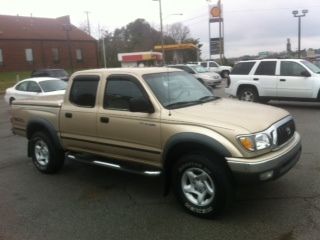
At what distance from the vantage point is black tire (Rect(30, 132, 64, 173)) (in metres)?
7.33

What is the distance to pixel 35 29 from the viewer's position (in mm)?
62125

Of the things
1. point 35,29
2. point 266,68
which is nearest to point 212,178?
point 266,68

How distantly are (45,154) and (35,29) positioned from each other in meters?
58.2

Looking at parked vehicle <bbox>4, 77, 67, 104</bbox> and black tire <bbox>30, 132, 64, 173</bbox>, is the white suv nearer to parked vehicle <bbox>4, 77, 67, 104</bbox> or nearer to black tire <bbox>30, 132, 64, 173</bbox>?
parked vehicle <bbox>4, 77, 67, 104</bbox>

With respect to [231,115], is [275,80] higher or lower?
lower

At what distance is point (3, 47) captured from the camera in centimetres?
5712

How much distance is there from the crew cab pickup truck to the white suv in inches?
359

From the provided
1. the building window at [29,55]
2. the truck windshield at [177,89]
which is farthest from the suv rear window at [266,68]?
the building window at [29,55]

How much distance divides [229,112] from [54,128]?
3.03 meters

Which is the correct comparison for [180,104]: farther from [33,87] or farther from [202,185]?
[33,87]

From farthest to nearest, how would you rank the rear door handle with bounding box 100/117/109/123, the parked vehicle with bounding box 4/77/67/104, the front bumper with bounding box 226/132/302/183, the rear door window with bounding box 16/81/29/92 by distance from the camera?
the rear door window with bounding box 16/81/29/92, the parked vehicle with bounding box 4/77/67/104, the rear door handle with bounding box 100/117/109/123, the front bumper with bounding box 226/132/302/183

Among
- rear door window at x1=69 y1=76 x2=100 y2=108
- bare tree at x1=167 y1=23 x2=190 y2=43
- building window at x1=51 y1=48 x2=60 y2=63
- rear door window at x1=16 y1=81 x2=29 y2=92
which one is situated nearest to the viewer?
rear door window at x1=69 y1=76 x2=100 y2=108

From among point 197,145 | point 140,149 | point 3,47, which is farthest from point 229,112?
point 3,47

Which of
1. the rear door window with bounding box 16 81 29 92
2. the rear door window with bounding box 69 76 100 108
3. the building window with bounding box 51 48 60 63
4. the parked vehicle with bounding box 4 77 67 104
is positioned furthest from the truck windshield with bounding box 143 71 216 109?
the building window with bounding box 51 48 60 63
